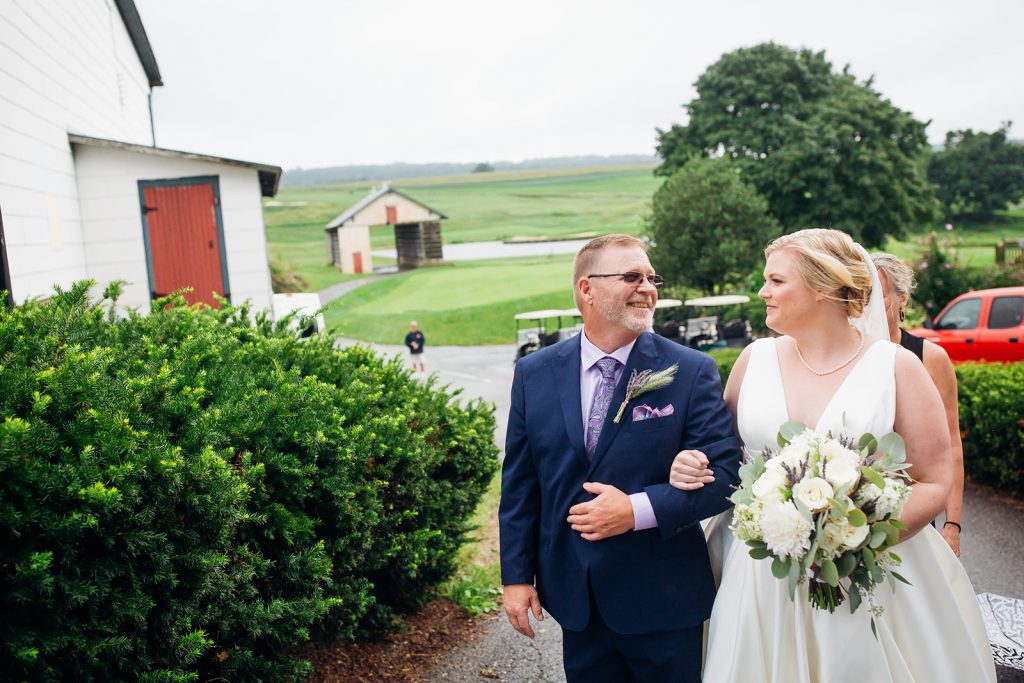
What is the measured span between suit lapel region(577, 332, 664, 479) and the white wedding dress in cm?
50

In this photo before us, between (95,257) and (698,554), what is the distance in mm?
11503

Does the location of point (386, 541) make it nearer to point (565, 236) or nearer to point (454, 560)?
point (454, 560)

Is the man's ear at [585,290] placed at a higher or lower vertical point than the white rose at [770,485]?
higher

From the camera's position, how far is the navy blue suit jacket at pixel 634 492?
2982mm

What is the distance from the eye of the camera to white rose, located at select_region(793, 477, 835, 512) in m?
2.58

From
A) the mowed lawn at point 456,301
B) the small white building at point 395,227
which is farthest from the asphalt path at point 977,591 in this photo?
the small white building at point 395,227

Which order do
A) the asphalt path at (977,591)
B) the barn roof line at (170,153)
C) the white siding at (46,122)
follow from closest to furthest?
the asphalt path at (977,591) < the white siding at (46,122) < the barn roof line at (170,153)

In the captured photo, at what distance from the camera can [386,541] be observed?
4578 mm

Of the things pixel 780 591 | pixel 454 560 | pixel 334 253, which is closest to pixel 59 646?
pixel 780 591

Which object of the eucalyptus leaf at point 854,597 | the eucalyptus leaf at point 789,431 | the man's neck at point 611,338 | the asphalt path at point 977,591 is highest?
the man's neck at point 611,338

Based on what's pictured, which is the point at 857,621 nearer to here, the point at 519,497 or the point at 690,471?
the point at 690,471

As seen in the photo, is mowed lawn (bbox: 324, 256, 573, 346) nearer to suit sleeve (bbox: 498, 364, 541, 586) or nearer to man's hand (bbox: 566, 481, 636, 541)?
suit sleeve (bbox: 498, 364, 541, 586)

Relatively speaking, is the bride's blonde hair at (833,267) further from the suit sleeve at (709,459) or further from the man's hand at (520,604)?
the man's hand at (520,604)

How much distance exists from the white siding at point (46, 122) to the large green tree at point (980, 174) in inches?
3209
